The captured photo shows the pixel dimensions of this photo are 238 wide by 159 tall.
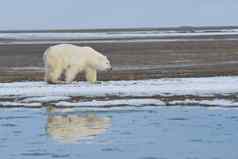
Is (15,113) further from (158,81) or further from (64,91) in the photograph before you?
(158,81)

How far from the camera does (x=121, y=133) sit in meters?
16.1

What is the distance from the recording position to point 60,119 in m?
18.8

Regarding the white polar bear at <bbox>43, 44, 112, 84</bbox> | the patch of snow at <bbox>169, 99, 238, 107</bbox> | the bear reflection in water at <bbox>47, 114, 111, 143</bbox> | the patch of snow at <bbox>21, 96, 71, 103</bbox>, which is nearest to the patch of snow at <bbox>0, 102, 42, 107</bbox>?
the patch of snow at <bbox>21, 96, 71, 103</bbox>

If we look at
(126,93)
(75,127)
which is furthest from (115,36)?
(75,127)

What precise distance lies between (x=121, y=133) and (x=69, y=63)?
11.7m

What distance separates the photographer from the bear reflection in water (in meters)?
15.7

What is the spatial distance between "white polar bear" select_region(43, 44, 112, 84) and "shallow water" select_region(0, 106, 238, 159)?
6.03 m

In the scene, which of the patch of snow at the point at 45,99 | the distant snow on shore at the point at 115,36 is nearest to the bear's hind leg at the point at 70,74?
the patch of snow at the point at 45,99

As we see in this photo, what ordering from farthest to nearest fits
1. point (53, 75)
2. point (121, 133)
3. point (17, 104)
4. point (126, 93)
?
point (53, 75) → point (126, 93) → point (17, 104) → point (121, 133)

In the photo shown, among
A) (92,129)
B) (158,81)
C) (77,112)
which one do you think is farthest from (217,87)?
(92,129)

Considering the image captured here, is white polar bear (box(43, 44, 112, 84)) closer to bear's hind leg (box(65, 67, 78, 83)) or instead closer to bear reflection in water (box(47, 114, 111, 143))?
bear's hind leg (box(65, 67, 78, 83))

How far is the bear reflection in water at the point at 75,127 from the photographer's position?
1566 centimetres

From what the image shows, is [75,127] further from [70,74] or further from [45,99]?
[70,74]

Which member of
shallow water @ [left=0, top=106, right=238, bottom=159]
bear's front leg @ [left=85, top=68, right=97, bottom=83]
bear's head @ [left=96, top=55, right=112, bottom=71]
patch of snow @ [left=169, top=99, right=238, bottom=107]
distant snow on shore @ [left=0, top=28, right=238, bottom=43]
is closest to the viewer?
shallow water @ [left=0, top=106, right=238, bottom=159]
